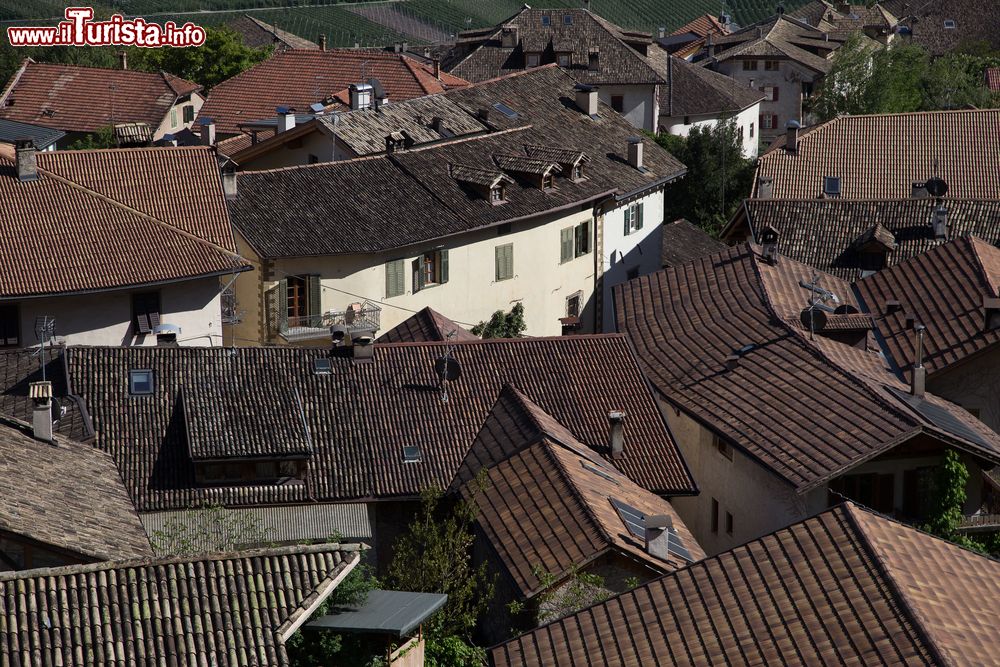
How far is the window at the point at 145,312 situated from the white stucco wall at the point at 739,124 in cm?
4317

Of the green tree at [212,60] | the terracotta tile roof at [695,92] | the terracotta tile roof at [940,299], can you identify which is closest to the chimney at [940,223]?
the terracotta tile roof at [940,299]

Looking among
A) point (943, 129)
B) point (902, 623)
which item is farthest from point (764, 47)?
point (902, 623)

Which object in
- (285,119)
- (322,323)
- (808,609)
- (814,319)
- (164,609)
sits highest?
(164,609)

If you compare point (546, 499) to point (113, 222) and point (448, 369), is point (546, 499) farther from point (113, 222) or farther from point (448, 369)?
point (113, 222)

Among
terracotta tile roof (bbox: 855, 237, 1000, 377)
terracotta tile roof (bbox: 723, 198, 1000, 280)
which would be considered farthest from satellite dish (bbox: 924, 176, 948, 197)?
terracotta tile roof (bbox: 855, 237, 1000, 377)

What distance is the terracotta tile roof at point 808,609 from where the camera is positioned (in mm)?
18188

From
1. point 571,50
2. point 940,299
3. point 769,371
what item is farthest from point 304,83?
point 769,371

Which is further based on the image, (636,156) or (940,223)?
(636,156)

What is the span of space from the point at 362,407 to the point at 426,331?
4.96 metres

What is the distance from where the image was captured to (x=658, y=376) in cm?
3616

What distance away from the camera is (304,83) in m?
67.5

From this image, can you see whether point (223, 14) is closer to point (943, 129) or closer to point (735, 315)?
point (943, 129)

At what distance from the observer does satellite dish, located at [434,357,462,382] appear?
109ft

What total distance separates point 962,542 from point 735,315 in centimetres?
968
